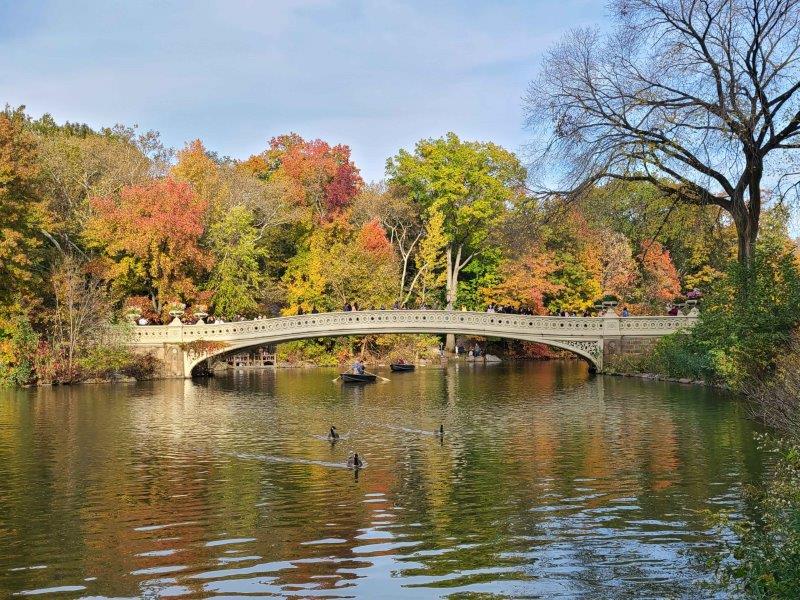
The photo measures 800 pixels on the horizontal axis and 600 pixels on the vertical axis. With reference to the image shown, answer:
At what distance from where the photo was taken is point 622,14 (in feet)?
82.0

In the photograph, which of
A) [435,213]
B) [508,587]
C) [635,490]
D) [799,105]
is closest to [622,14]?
[799,105]

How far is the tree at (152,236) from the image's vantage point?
40.8 metres

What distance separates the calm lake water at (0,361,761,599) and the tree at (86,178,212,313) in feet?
47.3

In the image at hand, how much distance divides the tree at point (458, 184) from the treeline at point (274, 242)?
0.11 m

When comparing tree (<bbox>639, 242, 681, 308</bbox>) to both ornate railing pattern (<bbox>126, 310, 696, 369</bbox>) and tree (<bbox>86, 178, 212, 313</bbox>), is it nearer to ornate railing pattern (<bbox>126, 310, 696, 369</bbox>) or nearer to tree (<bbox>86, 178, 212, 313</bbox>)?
ornate railing pattern (<bbox>126, 310, 696, 369</bbox>)

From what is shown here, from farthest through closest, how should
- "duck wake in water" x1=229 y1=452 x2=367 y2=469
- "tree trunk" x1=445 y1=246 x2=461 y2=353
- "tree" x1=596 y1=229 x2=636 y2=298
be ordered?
"tree trunk" x1=445 y1=246 x2=461 y2=353
"tree" x1=596 y1=229 x2=636 y2=298
"duck wake in water" x1=229 y1=452 x2=367 y2=469

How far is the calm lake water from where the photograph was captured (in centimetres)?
997

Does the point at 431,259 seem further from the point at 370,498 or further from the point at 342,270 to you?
the point at 370,498

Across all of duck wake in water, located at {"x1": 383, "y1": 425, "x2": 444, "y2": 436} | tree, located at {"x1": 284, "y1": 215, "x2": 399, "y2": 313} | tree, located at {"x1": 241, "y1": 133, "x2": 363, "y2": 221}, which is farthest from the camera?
tree, located at {"x1": 241, "y1": 133, "x2": 363, "y2": 221}

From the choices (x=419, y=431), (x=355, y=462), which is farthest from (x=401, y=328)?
(x=355, y=462)

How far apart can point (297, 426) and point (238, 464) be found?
5845 mm

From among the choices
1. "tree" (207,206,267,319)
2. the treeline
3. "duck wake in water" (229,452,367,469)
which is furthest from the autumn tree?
"duck wake in water" (229,452,367,469)

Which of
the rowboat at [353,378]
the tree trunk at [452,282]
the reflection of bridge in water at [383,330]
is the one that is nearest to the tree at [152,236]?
the reflection of bridge in water at [383,330]

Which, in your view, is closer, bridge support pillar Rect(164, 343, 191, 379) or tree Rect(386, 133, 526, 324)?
bridge support pillar Rect(164, 343, 191, 379)
